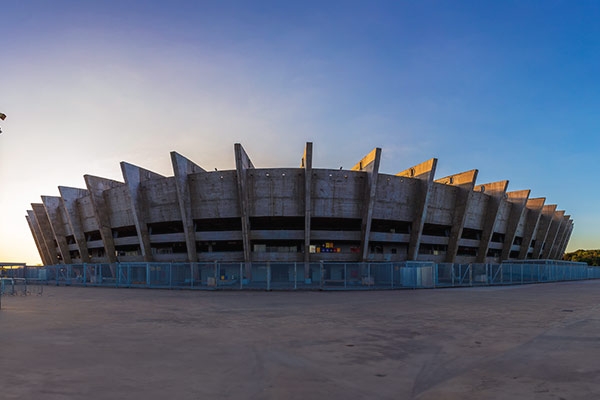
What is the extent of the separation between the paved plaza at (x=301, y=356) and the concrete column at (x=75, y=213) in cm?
4228

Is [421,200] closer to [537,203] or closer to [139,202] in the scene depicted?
[537,203]

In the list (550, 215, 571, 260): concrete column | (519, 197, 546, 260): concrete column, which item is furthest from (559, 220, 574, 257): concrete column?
(519, 197, 546, 260): concrete column

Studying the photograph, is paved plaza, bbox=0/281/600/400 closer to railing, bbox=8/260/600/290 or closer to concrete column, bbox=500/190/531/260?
railing, bbox=8/260/600/290

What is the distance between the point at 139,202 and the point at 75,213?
48.5 ft

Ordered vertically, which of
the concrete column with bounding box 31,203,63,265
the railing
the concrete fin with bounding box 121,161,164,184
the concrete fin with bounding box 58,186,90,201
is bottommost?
the railing

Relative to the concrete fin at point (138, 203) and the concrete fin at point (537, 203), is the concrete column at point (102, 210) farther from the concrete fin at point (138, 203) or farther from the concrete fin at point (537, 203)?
the concrete fin at point (537, 203)

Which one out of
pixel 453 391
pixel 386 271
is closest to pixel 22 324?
pixel 453 391

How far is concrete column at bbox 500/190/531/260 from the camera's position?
5500 cm

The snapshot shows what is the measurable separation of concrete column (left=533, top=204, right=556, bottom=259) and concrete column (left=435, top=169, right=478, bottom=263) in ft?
99.7

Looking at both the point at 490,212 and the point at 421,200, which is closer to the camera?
the point at 421,200

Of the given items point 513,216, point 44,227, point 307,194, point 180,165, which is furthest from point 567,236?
point 44,227

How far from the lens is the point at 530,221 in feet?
202

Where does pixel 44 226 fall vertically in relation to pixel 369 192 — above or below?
below

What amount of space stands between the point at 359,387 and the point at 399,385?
639 millimetres
